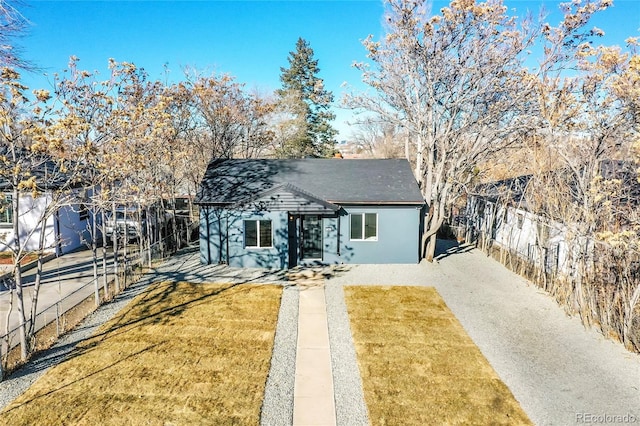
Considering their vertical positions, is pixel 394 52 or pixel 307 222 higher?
pixel 394 52

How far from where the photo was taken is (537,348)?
9.23 m

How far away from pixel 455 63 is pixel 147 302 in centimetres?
1415

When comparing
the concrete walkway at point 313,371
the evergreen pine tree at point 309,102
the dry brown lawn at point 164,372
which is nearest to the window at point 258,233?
the dry brown lawn at point 164,372

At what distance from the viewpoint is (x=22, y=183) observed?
7062 mm

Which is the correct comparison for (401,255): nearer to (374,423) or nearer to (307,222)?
(307,222)

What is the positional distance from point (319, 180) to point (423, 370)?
10307 mm

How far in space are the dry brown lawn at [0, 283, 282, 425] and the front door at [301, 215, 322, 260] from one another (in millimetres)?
4524

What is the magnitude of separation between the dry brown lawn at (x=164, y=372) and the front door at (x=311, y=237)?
4524mm

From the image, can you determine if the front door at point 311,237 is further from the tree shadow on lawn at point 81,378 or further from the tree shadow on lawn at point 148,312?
the tree shadow on lawn at point 81,378

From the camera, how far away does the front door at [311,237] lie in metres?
15.7

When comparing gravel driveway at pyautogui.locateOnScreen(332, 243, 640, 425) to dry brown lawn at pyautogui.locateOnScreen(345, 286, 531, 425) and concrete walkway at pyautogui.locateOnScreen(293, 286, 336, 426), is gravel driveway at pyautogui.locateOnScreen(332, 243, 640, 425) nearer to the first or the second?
dry brown lawn at pyautogui.locateOnScreen(345, 286, 531, 425)

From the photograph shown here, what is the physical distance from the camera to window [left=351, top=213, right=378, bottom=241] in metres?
15.8

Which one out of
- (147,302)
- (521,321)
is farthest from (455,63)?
(147,302)

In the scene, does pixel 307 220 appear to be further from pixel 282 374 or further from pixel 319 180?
pixel 282 374
